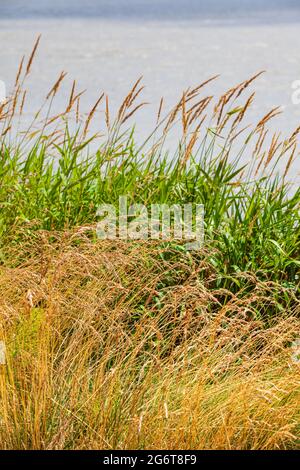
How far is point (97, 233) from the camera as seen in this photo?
12.7ft

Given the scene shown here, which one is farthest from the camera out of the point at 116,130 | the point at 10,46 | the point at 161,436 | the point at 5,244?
the point at 10,46

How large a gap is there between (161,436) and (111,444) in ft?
0.55

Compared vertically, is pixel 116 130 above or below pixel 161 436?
above

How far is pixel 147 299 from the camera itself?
3615 mm

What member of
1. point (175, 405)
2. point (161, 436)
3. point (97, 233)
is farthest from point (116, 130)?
point (161, 436)

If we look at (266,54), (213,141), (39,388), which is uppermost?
(266,54)

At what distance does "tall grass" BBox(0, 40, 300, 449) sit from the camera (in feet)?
9.15

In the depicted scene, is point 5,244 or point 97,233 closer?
point 97,233

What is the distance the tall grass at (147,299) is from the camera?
2.79 meters

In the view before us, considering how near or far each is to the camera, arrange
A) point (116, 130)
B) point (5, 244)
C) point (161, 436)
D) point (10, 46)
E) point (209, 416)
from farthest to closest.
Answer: point (10, 46)
point (116, 130)
point (5, 244)
point (209, 416)
point (161, 436)
